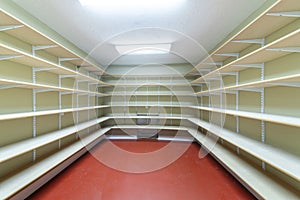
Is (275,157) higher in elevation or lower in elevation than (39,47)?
lower

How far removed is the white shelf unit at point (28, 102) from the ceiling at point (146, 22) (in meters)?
0.25

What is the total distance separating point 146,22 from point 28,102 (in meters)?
1.73

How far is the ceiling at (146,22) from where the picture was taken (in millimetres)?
1582

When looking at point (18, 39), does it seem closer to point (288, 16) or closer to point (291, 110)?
point (288, 16)

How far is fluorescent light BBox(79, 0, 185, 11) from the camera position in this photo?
4.99 feet

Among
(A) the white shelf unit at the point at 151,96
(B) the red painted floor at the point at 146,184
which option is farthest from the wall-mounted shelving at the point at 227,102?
(A) the white shelf unit at the point at 151,96

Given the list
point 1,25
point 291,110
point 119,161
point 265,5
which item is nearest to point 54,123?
point 119,161

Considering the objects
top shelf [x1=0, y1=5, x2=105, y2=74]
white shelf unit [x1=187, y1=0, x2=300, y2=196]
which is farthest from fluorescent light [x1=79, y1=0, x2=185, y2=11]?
white shelf unit [x1=187, y1=0, x2=300, y2=196]

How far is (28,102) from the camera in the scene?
1718 millimetres

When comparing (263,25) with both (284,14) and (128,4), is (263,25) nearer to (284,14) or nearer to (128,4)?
(284,14)

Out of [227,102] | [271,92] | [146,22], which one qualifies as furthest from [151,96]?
[271,92]

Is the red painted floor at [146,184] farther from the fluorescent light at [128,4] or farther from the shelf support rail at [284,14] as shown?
the fluorescent light at [128,4]

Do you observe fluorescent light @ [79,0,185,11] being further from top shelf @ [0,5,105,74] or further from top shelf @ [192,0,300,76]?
top shelf @ [192,0,300,76]

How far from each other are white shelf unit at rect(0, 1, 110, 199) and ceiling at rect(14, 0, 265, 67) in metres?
0.25
